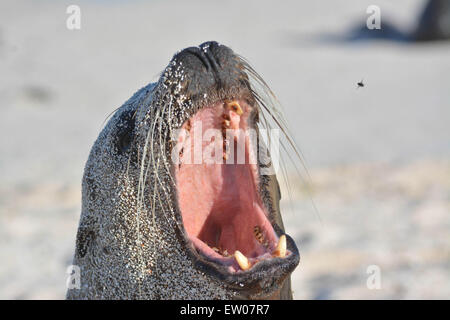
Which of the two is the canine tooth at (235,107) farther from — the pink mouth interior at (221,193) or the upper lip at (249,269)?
the upper lip at (249,269)

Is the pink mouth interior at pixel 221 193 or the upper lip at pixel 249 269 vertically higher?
the pink mouth interior at pixel 221 193

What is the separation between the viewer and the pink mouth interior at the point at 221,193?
107 inches

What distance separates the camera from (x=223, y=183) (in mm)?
2887

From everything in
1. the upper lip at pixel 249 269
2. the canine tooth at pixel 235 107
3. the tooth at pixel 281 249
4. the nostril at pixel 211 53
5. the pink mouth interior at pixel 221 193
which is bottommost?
the upper lip at pixel 249 269

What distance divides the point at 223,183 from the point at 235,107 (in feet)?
1.06

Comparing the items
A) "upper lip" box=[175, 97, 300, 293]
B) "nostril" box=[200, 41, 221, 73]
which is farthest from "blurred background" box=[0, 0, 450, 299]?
"upper lip" box=[175, 97, 300, 293]

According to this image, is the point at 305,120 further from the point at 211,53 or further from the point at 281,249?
the point at 281,249

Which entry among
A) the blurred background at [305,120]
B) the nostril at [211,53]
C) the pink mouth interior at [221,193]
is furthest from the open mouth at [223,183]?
the blurred background at [305,120]

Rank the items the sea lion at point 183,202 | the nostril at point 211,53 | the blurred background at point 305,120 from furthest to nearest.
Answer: the blurred background at point 305,120 < the nostril at point 211,53 < the sea lion at point 183,202

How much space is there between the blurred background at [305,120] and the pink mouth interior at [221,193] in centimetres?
28

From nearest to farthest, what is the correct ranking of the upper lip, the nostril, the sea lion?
1. the upper lip
2. the sea lion
3. the nostril

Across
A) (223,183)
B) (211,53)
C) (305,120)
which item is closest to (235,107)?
(211,53)

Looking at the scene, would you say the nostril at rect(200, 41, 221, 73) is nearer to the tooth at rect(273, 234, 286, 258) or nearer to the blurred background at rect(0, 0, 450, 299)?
the blurred background at rect(0, 0, 450, 299)

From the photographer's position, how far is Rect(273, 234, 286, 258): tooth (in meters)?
2.48
